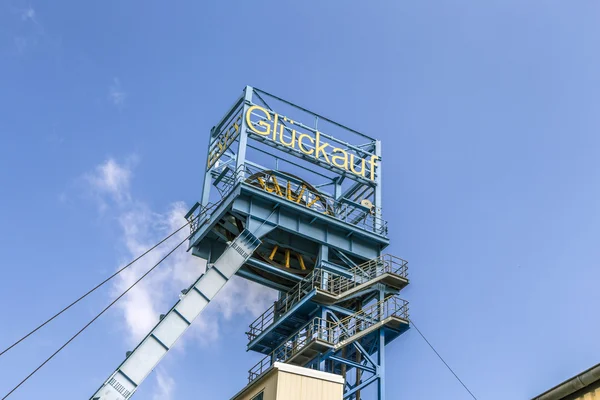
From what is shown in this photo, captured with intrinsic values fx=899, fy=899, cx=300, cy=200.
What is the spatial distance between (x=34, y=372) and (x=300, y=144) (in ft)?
49.5

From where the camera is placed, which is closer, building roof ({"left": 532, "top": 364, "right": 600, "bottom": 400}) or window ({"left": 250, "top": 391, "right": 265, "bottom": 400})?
building roof ({"left": 532, "top": 364, "right": 600, "bottom": 400})

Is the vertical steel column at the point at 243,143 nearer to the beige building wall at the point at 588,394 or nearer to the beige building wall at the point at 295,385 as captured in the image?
the beige building wall at the point at 295,385

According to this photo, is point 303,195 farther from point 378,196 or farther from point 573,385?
point 573,385

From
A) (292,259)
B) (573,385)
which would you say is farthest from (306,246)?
(573,385)

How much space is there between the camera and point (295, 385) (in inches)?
889

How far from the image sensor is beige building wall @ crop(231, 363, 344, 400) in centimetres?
2242

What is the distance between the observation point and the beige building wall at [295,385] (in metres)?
22.4

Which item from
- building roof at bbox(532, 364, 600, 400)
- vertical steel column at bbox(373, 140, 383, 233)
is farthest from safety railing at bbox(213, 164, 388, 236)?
building roof at bbox(532, 364, 600, 400)

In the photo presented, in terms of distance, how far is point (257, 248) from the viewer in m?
38.8

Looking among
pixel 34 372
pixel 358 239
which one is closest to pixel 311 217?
pixel 358 239

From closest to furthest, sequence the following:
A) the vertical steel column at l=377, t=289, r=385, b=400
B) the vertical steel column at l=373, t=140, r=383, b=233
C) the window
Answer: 1. the window
2. the vertical steel column at l=377, t=289, r=385, b=400
3. the vertical steel column at l=373, t=140, r=383, b=233

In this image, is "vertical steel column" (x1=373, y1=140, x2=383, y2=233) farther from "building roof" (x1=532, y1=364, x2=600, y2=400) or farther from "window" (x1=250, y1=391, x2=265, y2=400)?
"building roof" (x1=532, y1=364, x2=600, y2=400)

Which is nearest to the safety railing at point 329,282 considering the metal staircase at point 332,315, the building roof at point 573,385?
the metal staircase at point 332,315

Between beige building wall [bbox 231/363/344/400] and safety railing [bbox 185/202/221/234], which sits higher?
safety railing [bbox 185/202/221/234]
